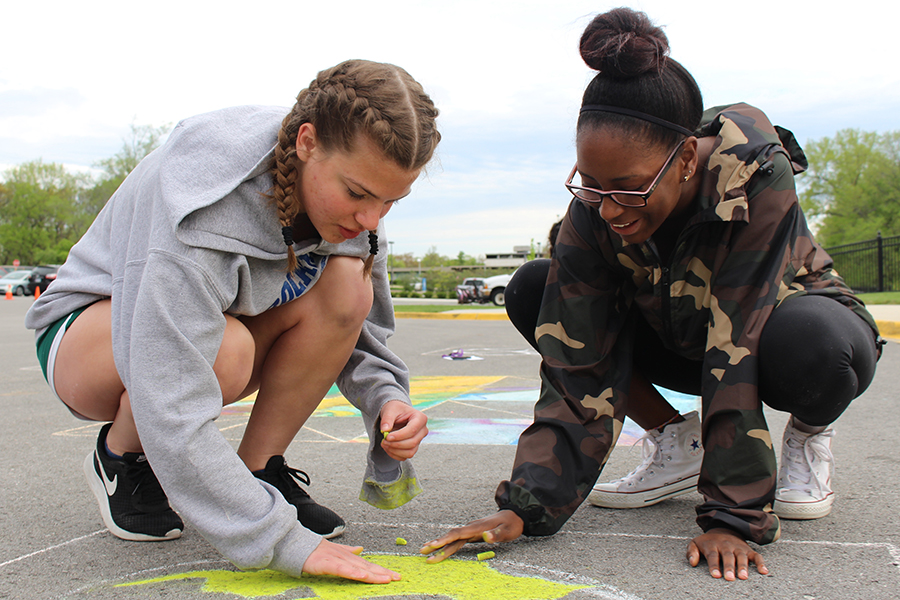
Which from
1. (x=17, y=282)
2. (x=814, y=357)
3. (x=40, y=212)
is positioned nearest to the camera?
(x=814, y=357)

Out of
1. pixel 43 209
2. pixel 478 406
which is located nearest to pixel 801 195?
pixel 478 406

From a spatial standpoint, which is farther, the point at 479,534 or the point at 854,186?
the point at 854,186

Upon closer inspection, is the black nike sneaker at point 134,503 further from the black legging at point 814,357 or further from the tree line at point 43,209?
the tree line at point 43,209

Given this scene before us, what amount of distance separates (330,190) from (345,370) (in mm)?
691

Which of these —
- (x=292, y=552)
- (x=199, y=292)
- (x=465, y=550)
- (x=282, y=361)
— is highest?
(x=199, y=292)

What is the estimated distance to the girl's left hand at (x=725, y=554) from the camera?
1.40 m

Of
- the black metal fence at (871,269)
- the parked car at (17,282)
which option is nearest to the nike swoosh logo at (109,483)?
the black metal fence at (871,269)

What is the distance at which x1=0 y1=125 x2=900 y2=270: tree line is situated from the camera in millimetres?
25656

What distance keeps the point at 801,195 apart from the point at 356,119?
3023 centimetres

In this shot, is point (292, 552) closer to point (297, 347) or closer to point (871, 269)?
point (297, 347)

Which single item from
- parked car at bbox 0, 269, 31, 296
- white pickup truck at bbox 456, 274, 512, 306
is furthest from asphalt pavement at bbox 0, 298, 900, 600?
parked car at bbox 0, 269, 31, 296

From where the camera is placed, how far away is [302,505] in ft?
5.59

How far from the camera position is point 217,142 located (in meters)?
1.48

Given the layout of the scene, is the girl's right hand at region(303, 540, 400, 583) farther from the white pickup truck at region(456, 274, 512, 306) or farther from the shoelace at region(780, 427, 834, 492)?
the white pickup truck at region(456, 274, 512, 306)
